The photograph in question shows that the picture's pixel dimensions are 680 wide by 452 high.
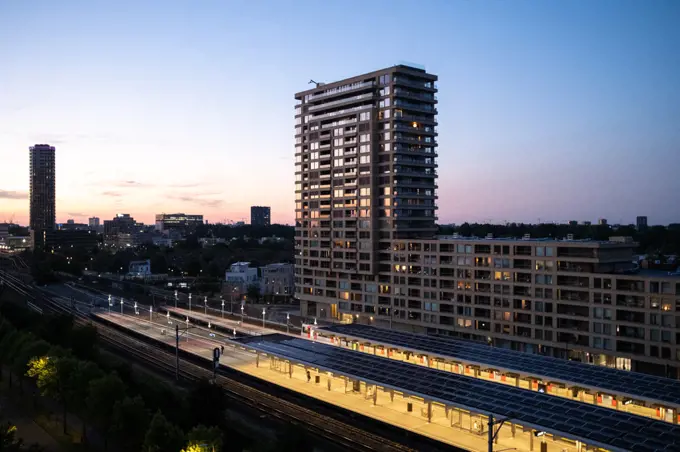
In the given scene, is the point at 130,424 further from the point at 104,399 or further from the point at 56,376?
the point at 56,376

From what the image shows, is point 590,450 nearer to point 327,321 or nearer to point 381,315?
point 381,315

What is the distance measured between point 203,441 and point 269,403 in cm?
2231

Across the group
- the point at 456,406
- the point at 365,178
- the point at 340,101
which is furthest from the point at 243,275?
the point at 456,406

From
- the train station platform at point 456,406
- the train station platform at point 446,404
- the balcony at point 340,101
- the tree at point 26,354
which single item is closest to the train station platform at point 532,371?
the train station platform at point 456,406

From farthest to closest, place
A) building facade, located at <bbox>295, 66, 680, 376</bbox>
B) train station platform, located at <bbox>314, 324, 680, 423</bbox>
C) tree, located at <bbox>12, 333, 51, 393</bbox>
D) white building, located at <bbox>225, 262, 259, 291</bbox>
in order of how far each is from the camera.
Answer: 1. white building, located at <bbox>225, 262, 259, 291</bbox>
2. building facade, located at <bbox>295, 66, 680, 376</bbox>
3. tree, located at <bbox>12, 333, 51, 393</bbox>
4. train station platform, located at <bbox>314, 324, 680, 423</bbox>

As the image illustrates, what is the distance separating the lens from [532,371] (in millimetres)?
56938

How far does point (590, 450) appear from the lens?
3878 cm

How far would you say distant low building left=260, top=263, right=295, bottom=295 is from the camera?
474 feet

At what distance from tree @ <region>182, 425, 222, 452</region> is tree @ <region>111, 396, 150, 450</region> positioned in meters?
7.74

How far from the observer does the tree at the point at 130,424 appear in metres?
40.8

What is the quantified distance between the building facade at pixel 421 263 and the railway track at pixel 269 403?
38.5 meters

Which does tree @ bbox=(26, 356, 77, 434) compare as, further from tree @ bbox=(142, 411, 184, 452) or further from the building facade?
the building facade

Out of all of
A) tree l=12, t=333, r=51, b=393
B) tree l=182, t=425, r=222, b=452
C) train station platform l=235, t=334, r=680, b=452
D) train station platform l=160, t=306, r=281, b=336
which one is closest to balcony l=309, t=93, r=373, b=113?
train station platform l=160, t=306, r=281, b=336

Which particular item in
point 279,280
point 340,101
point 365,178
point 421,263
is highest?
point 340,101
